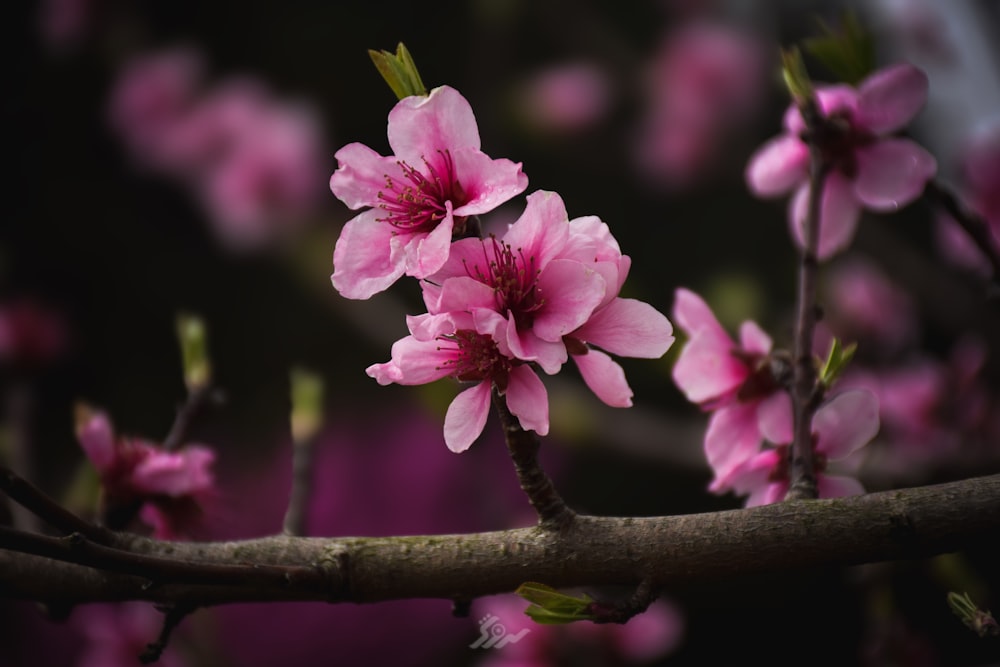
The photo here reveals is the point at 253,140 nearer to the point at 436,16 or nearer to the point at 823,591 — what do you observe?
the point at 436,16

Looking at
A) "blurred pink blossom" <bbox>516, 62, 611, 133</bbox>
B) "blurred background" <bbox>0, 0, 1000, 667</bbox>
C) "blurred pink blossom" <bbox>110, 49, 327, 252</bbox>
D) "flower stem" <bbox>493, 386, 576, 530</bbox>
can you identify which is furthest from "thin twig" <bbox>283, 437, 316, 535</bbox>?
"blurred pink blossom" <bbox>516, 62, 611, 133</bbox>

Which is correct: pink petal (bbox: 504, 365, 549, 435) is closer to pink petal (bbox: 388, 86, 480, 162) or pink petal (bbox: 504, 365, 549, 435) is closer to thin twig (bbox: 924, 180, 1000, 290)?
pink petal (bbox: 388, 86, 480, 162)

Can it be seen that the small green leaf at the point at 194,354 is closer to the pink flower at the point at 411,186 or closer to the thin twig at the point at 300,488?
the thin twig at the point at 300,488

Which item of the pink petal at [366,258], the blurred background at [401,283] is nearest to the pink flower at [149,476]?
the pink petal at [366,258]

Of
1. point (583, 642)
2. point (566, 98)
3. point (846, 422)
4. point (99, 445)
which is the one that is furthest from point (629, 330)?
point (566, 98)

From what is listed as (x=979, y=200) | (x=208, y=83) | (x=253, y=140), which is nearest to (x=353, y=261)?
(x=979, y=200)
